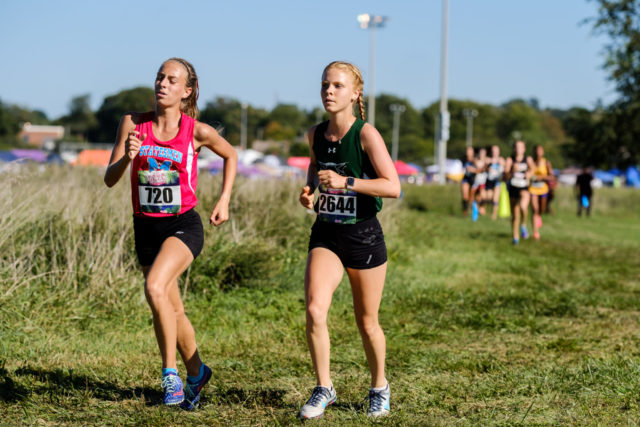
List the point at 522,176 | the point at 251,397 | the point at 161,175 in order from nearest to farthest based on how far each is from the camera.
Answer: the point at 161,175
the point at 251,397
the point at 522,176

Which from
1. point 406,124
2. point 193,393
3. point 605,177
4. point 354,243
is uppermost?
point 406,124

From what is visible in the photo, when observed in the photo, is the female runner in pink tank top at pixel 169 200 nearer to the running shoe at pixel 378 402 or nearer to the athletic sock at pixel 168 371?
the athletic sock at pixel 168 371

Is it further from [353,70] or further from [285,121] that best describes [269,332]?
[285,121]

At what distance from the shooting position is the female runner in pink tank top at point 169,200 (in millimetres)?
4211

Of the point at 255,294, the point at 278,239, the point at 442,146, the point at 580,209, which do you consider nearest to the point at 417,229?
the point at 278,239

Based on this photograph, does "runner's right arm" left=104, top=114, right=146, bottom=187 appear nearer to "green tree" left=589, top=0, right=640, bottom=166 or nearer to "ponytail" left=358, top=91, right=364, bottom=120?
"ponytail" left=358, top=91, right=364, bottom=120

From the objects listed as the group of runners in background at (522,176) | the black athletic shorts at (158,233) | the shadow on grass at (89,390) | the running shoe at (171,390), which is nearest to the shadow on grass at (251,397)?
the shadow on grass at (89,390)

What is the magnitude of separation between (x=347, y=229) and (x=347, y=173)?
0.29 m

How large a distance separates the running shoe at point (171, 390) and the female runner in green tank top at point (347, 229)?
694 millimetres

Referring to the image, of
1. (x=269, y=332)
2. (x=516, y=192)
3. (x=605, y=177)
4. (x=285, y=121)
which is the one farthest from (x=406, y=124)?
(x=269, y=332)

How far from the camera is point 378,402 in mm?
4207

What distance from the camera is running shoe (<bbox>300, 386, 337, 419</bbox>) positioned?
4.02m

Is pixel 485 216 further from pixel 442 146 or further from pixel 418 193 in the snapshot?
pixel 442 146

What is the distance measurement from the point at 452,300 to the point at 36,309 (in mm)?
4124
